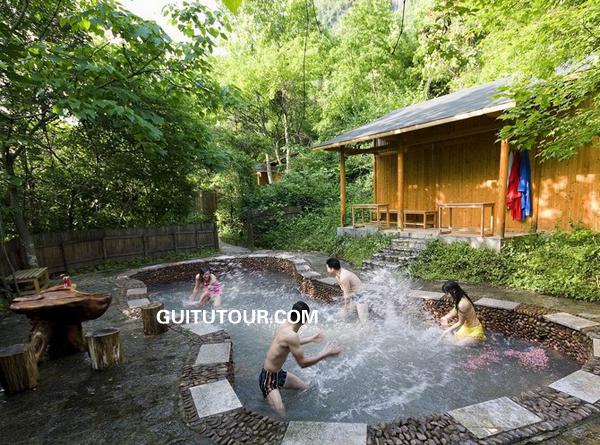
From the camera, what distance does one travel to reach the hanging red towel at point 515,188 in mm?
7793

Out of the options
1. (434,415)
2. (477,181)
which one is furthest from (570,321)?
(477,181)

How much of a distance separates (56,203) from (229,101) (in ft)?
25.4

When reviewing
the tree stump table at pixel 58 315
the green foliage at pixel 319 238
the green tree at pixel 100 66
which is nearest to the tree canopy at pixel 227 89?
the green tree at pixel 100 66

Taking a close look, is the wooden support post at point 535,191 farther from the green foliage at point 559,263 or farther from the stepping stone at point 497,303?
the stepping stone at point 497,303

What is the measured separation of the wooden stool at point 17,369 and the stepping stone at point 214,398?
5.93 feet

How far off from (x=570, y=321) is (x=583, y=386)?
1785 millimetres

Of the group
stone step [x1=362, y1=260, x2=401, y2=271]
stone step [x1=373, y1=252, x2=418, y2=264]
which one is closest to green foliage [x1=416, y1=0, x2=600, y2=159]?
stone step [x1=373, y1=252, x2=418, y2=264]

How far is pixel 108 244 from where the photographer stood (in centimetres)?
1011

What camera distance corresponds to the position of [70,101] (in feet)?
11.7

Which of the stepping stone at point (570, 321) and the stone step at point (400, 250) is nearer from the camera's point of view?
the stepping stone at point (570, 321)

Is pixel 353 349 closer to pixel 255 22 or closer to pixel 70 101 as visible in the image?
pixel 70 101

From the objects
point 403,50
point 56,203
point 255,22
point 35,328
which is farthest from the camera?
point 403,50

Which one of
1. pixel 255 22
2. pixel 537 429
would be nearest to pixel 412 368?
pixel 537 429

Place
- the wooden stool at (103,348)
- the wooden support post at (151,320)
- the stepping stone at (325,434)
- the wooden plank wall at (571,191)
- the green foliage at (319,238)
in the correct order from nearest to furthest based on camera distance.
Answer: the stepping stone at (325,434)
the wooden stool at (103,348)
the wooden support post at (151,320)
the wooden plank wall at (571,191)
the green foliage at (319,238)
